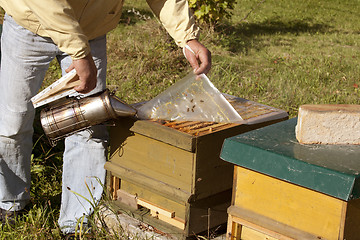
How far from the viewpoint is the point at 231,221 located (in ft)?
7.41

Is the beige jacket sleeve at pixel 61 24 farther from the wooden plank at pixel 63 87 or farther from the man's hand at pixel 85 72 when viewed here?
the wooden plank at pixel 63 87

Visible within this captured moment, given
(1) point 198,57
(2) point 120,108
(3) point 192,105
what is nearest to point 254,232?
(3) point 192,105

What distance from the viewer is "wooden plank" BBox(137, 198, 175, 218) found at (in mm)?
2500

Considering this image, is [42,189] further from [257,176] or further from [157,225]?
[257,176]

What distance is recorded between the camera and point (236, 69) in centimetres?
575

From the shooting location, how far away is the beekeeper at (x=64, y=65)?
2342mm

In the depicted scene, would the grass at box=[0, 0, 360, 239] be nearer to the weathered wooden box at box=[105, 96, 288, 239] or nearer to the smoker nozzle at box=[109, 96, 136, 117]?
the weathered wooden box at box=[105, 96, 288, 239]

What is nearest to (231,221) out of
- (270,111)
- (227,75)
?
(270,111)

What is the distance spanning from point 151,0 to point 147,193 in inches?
39.3

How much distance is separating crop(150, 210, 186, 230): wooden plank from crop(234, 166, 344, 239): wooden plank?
1.08 ft

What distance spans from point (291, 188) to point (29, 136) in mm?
1476

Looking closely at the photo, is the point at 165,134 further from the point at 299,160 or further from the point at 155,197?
the point at 299,160

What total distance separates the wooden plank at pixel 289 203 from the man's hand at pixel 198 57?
0.60 meters

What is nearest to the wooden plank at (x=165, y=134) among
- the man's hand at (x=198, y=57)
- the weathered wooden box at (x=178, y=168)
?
the weathered wooden box at (x=178, y=168)
